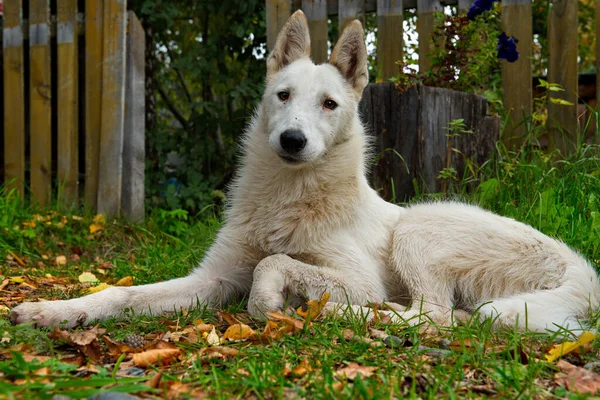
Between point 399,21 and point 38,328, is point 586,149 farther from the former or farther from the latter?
point 38,328

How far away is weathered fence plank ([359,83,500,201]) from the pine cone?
275 centimetres

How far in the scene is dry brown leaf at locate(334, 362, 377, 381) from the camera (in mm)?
2016

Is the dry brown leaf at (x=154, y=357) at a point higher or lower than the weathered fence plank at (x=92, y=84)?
lower

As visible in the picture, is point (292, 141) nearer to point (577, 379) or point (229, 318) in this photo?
point (229, 318)

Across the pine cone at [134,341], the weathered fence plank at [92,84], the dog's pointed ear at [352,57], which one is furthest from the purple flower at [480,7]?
the pine cone at [134,341]

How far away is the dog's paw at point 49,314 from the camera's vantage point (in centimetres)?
273

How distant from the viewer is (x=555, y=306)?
287 cm

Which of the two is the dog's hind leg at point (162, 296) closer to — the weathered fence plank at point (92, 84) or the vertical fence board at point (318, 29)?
the vertical fence board at point (318, 29)

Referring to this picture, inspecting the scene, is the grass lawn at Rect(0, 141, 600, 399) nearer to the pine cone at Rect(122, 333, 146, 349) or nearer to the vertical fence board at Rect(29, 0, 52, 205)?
the pine cone at Rect(122, 333, 146, 349)

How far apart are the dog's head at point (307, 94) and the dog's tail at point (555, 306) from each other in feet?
4.22

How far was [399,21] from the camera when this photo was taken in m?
5.30

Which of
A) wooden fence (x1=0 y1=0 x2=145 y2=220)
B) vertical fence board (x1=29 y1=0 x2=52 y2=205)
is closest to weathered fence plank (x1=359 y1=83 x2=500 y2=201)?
wooden fence (x1=0 y1=0 x2=145 y2=220)

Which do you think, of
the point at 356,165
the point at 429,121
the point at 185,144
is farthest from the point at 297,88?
the point at 185,144

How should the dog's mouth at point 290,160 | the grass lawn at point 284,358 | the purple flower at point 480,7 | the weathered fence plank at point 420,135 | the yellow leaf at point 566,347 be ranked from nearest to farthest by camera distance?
1. the grass lawn at point 284,358
2. the yellow leaf at point 566,347
3. the dog's mouth at point 290,160
4. the weathered fence plank at point 420,135
5. the purple flower at point 480,7
